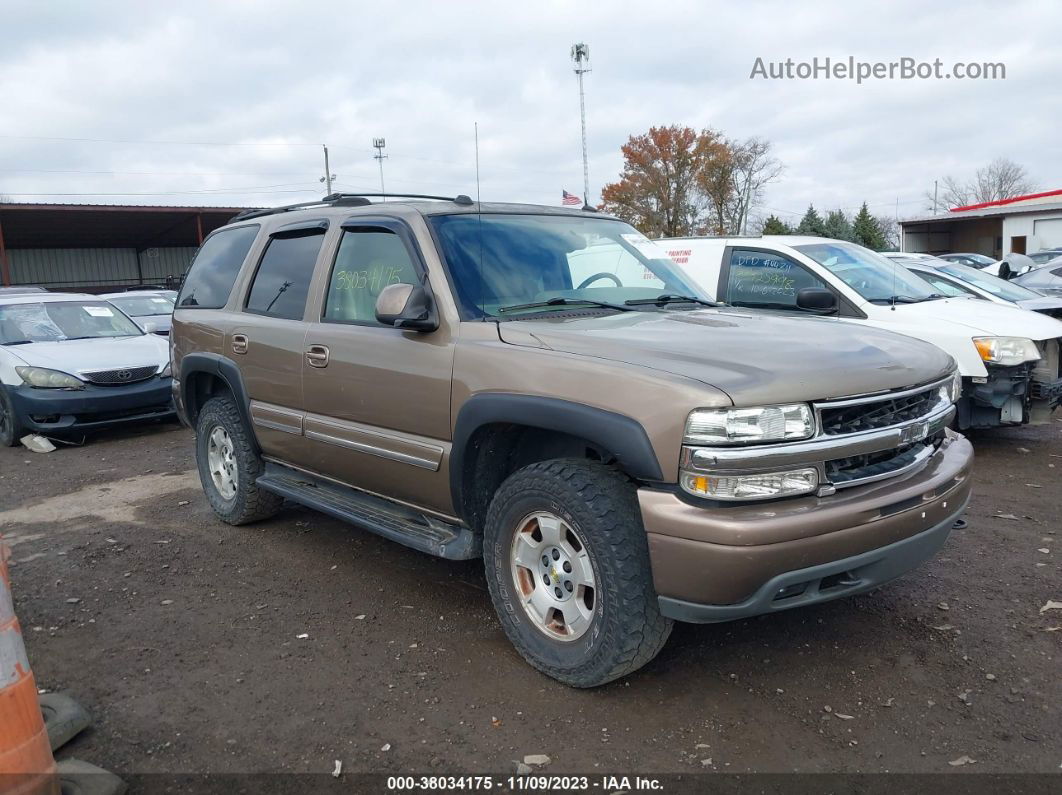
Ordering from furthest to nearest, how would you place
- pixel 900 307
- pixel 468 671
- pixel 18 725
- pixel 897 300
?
pixel 897 300, pixel 900 307, pixel 468 671, pixel 18 725

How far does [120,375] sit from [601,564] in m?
7.51

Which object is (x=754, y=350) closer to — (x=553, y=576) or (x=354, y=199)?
(x=553, y=576)

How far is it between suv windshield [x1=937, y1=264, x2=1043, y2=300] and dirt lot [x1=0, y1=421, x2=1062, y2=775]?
479cm

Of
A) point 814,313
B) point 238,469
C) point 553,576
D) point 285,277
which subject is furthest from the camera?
point 814,313

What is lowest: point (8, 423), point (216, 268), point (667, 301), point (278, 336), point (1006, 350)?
point (8, 423)

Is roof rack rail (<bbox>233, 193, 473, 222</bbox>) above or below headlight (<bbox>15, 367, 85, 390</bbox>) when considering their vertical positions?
above

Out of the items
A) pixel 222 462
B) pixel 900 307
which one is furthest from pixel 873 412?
pixel 900 307

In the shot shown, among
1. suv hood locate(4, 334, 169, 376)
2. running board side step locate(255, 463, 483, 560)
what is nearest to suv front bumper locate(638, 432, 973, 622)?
running board side step locate(255, 463, 483, 560)

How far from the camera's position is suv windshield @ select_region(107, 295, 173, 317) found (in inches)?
548

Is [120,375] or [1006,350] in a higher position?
[1006,350]

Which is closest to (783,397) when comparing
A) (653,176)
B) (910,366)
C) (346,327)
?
(910,366)

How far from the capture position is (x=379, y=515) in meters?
4.21

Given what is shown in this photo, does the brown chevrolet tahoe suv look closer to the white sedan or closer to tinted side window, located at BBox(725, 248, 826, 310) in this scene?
tinted side window, located at BBox(725, 248, 826, 310)

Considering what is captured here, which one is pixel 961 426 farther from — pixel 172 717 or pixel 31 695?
pixel 31 695
